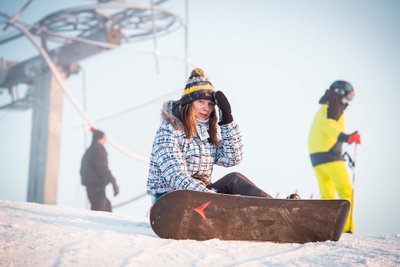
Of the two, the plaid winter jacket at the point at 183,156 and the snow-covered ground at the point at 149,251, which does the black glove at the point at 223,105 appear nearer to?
the plaid winter jacket at the point at 183,156

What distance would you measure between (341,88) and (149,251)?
3725 mm

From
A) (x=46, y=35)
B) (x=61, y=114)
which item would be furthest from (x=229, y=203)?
(x=61, y=114)

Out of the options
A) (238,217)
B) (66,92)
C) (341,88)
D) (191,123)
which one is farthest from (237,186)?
(66,92)

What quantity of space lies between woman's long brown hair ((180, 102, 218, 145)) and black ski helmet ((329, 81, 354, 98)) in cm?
256

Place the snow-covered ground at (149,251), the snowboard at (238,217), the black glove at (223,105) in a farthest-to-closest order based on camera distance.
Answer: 1. the black glove at (223,105)
2. the snowboard at (238,217)
3. the snow-covered ground at (149,251)

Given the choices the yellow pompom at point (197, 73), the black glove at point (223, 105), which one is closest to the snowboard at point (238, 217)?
the black glove at point (223, 105)

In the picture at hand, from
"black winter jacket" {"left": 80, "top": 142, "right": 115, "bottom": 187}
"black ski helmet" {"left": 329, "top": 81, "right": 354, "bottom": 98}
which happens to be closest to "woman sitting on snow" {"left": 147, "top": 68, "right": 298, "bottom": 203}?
"black ski helmet" {"left": 329, "top": 81, "right": 354, "bottom": 98}

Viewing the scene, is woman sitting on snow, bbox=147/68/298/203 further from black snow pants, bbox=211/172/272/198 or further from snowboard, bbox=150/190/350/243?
snowboard, bbox=150/190/350/243

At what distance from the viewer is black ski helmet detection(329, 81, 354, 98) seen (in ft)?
14.7

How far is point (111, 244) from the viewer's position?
1784 mm

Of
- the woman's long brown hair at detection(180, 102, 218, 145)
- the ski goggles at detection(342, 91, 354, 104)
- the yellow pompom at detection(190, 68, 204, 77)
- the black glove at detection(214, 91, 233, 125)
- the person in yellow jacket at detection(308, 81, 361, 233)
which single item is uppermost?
the yellow pompom at detection(190, 68, 204, 77)

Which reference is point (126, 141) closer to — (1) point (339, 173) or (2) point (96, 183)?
(2) point (96, 183)

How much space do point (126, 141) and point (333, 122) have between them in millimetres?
7877

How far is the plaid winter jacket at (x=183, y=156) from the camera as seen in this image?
2215 mm
